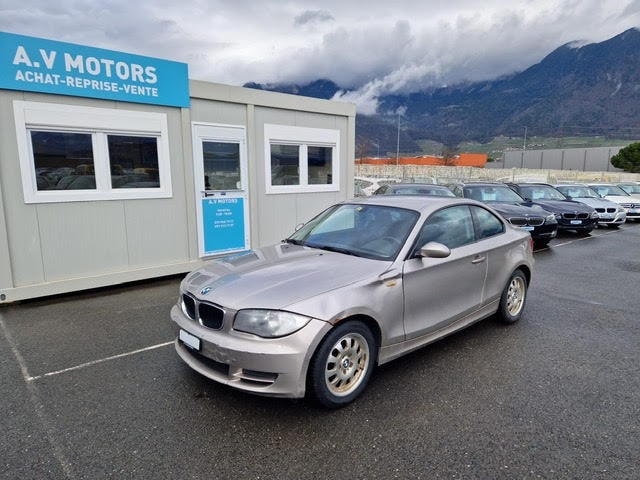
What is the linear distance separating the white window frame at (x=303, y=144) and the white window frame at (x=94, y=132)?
199 centimetres

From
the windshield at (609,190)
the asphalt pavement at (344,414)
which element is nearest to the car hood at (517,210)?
the asphalt pavement at (344,414)

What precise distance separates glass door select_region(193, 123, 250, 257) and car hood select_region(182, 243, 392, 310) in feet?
12.5

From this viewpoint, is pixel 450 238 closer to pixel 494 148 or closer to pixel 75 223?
pixel 75 223

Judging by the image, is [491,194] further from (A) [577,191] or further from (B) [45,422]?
(B) [45,422]

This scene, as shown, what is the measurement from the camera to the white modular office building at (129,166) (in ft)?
18.8

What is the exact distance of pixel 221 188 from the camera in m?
7.69

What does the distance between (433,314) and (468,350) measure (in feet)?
2.73

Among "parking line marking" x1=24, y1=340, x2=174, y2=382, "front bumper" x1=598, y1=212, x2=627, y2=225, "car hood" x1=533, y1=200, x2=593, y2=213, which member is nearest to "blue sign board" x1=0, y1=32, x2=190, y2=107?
"parking line marking" x1=24, y1=340, x2=174, y2=382

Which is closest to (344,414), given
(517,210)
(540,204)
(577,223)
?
(517,210)

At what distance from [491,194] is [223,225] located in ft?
26.0

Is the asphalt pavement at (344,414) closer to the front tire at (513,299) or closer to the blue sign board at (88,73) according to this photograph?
the front tire at (513,299)

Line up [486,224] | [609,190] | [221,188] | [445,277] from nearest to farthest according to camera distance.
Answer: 1. [445,277]
2. [486,224]
3. [221,188]
4. [609,190]

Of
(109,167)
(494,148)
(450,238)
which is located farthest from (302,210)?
(494,148)

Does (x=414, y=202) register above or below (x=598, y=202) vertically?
above
